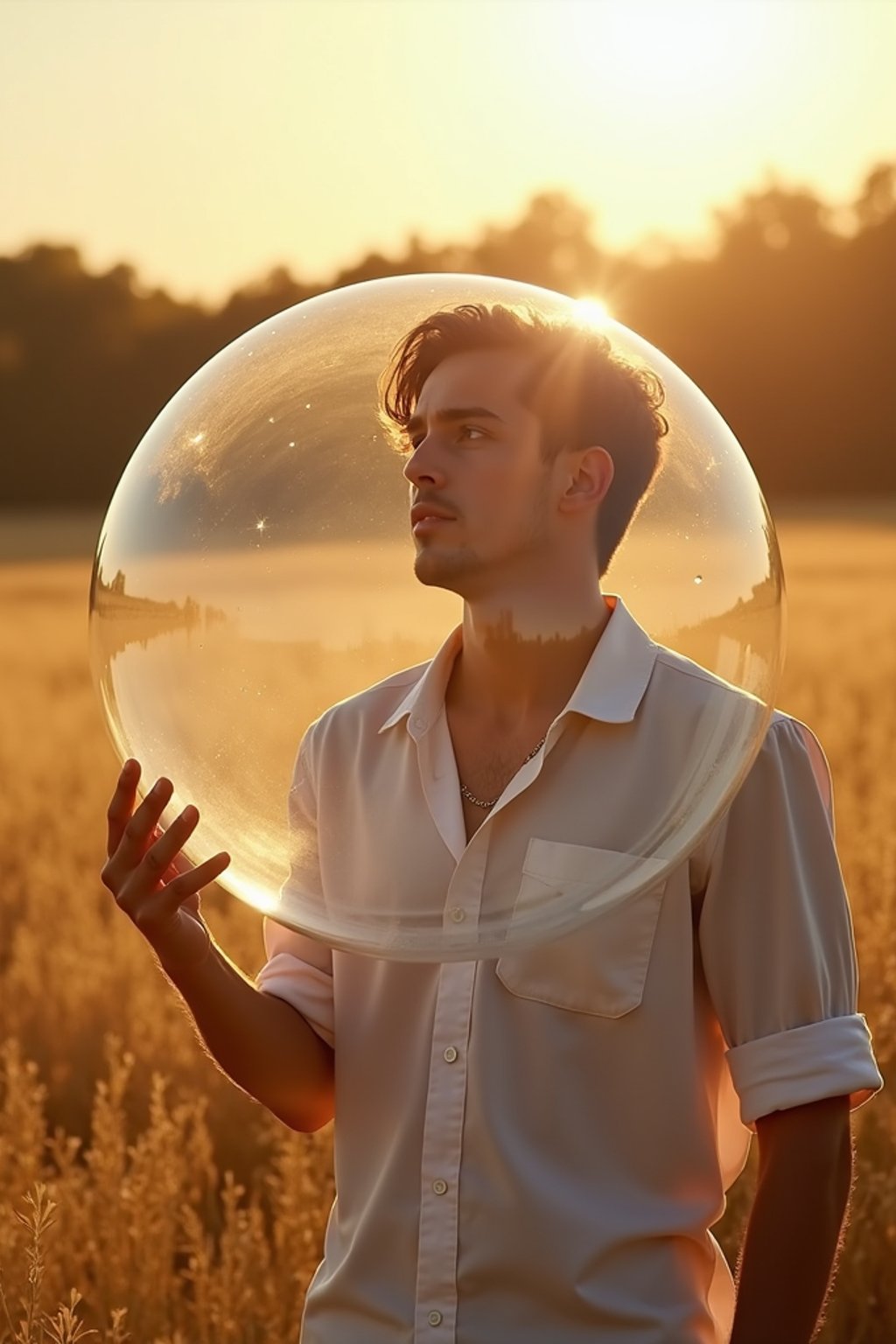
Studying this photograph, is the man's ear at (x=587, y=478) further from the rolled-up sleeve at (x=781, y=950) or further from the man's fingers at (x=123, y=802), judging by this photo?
the man's fingers at (x=123, y=802)

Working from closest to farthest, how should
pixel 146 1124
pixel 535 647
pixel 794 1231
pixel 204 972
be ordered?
1. pixel 794 1231
2. pixel 535 647
3. pixel 204 972
4. pixel 146 1124

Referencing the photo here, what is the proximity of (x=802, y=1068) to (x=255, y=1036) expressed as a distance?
0.74 m

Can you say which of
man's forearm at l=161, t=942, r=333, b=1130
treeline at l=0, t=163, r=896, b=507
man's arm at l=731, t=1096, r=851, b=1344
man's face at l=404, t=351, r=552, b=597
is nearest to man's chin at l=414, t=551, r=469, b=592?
man's face at l=404, t=351, r=552, b=597

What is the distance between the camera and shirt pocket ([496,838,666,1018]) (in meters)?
2.32

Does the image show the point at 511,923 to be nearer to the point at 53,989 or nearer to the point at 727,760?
the point at 727,760

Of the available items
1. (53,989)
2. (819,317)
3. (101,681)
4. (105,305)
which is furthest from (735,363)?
(101,681)

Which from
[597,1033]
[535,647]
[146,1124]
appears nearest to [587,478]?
[535,647]

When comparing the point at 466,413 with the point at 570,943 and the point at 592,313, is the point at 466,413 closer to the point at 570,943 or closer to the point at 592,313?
the point at 592,313

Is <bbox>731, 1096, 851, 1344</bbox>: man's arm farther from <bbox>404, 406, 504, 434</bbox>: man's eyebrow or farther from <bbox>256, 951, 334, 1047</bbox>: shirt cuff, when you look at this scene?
<bbox>404, 406, 504, 434</bbox>: man's eyebrow

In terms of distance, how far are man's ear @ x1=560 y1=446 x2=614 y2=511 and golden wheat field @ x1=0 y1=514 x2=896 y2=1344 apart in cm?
124

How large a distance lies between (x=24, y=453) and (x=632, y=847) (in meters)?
50.2

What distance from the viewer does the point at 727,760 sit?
2324 millimetres

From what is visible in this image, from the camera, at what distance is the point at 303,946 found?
8.99 feet

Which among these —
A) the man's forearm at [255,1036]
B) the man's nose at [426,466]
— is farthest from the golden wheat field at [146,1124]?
the man's nose at [426,466]
